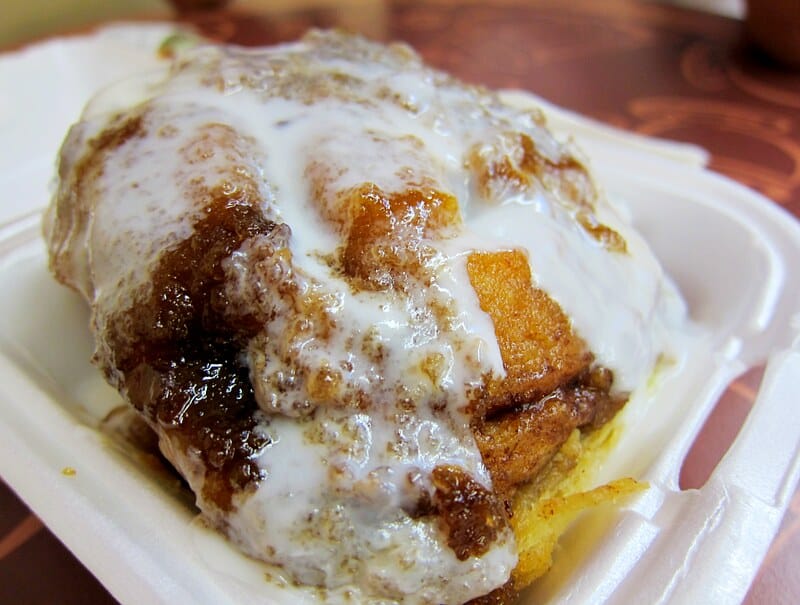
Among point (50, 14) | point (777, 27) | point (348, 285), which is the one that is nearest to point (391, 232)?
point (348, 285)

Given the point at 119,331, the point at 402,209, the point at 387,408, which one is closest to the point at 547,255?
the point at 402,209

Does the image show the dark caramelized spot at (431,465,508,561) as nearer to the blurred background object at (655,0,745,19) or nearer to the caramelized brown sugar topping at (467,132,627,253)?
the caramelized brown sugar topping at (467,132,627,253)

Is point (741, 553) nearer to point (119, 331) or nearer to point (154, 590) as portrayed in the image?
point (154, 590)

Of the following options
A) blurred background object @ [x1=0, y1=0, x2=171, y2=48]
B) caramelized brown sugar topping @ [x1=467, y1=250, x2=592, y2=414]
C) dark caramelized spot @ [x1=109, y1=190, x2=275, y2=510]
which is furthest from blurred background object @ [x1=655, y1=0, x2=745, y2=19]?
dark caramelized spot @ [x1=109, y1=190, x2=275, y2=510]

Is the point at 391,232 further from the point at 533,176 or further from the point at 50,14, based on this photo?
the point at 50,14

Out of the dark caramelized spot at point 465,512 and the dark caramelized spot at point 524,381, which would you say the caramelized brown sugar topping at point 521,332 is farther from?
the dark caramelized spot at point 465,512

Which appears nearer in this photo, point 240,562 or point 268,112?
point 240,562

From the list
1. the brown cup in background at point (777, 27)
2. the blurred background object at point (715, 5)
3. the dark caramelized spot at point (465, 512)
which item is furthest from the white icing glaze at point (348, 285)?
the blurred background object at point (715, 5)
